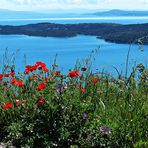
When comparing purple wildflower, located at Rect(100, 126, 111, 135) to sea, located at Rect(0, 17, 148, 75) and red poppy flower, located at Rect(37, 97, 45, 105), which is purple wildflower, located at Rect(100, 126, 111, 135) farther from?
sea, located at Rect(0, 17, 148, 75)

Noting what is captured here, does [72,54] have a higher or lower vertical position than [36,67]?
lower

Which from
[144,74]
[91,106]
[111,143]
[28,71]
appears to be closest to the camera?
[111,143]

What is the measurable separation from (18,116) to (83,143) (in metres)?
0.87

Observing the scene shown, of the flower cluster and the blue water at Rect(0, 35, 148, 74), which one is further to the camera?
the blue water at Rect(0, 35, 148, 74)

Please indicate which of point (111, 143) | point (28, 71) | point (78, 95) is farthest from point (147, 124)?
point (28, 71)

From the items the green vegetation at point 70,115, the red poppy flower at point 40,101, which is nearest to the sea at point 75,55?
the green vegetation at point 70,115

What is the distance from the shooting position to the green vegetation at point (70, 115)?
12.3ft

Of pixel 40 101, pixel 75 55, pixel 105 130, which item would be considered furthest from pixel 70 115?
pixel 75 55

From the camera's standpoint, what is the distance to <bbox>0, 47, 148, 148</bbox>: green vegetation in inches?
148

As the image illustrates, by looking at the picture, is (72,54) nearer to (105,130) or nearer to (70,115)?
(70,115)

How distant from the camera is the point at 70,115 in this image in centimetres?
400

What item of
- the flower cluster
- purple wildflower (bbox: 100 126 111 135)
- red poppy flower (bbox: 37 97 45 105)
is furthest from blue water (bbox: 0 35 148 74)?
purple wildflower (bbox: 100 126 111 135)

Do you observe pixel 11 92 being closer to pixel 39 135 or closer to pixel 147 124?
pixel 39 135

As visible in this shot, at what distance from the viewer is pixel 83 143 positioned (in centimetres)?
378
